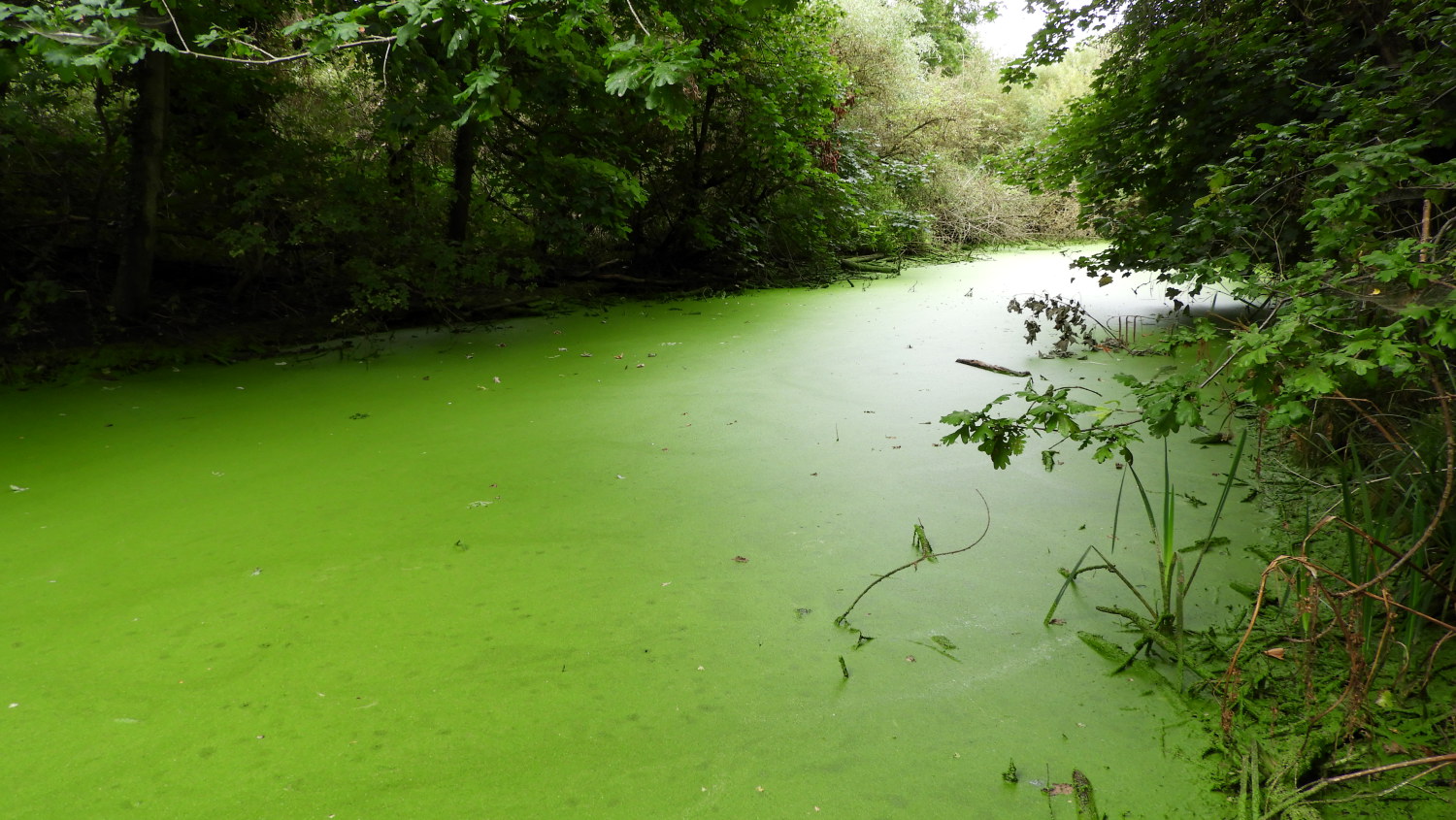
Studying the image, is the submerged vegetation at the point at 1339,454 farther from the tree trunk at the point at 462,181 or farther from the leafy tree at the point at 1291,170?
the tree trunk at the point at 462,181

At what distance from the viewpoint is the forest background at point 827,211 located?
118 cm

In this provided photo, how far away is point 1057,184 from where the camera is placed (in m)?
4.35

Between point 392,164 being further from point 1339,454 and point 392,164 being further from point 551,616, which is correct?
point 1339,454

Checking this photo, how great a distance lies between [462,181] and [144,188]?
1557 mm

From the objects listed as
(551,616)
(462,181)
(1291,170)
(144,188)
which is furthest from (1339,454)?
(144,188)

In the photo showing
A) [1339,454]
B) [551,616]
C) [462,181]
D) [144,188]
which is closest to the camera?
[551,616]

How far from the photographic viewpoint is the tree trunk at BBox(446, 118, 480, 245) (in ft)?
14.9

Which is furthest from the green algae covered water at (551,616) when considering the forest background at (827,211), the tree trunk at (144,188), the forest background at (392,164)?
the forest background at (392,164)

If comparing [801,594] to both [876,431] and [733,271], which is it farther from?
[733,271]

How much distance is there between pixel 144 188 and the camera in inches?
141

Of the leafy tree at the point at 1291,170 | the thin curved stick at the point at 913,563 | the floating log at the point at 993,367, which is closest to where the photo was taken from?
the leafy tree at the point at 1291,170

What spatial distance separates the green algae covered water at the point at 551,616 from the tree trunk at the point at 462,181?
196cm

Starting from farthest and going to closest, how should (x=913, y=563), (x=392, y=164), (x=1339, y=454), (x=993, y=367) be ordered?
(x=392, y=164)
(x=993, y=367)
(x=1339, y=454)
(x=913, y=563)

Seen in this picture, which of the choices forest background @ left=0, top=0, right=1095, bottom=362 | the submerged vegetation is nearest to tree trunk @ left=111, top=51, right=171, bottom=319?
forest background @ left=0, top=0, right=1095, bottom=362
